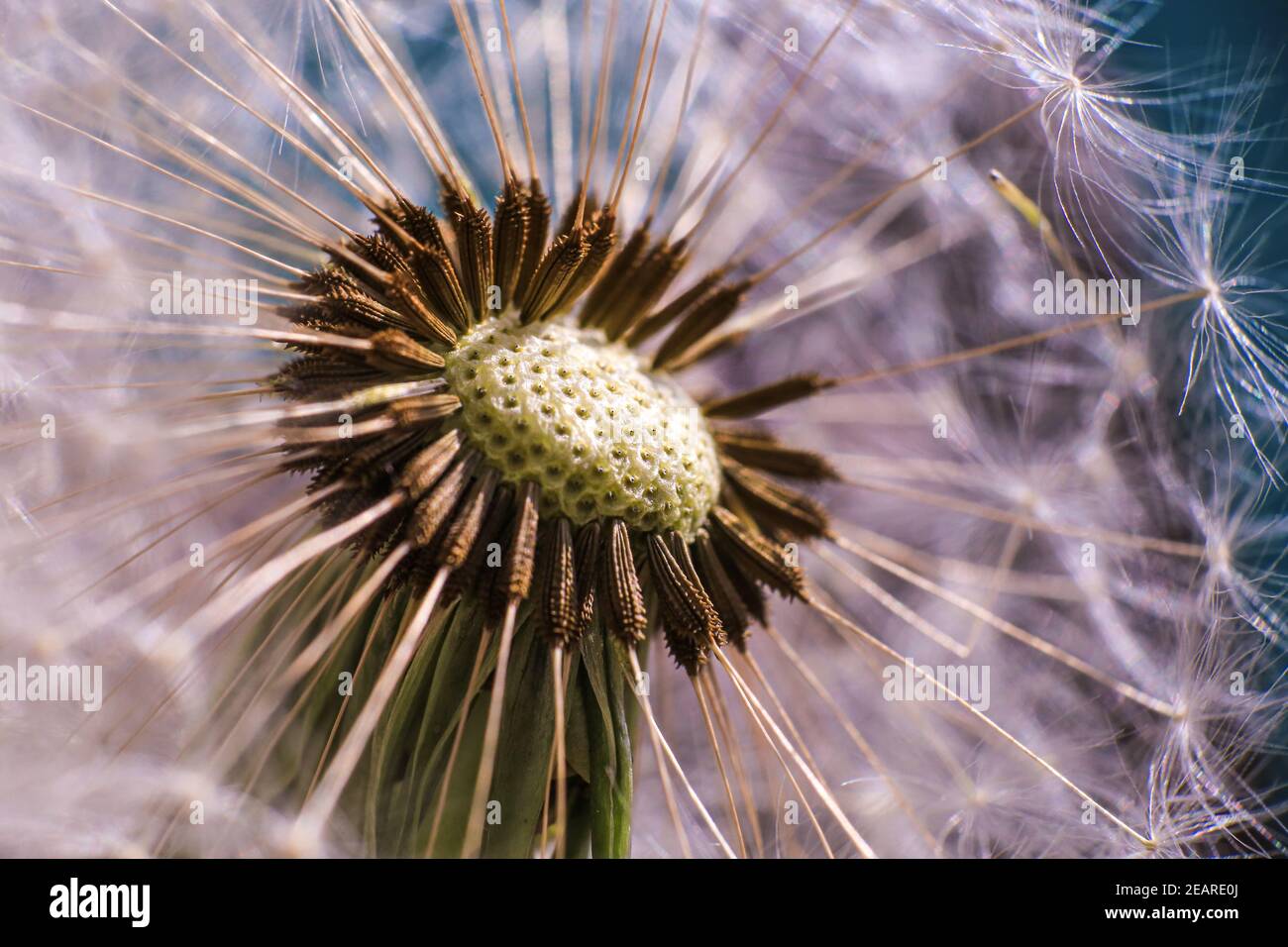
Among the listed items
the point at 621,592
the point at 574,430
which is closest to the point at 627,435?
the point at 574,430

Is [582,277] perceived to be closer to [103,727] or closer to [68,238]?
[68,238]

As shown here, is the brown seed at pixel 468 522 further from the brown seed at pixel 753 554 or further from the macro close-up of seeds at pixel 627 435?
the brown seed at pixel 753 554

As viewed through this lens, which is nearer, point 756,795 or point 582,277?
point 582,277

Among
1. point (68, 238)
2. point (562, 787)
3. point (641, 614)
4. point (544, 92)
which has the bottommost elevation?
point (562, 787)

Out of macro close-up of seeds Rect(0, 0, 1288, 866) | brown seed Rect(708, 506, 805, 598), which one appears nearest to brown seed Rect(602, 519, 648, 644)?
macro close-up of seeds Rect(0, 0, 1288, 866)

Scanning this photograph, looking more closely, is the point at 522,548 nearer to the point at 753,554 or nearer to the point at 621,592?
the point at 621,592

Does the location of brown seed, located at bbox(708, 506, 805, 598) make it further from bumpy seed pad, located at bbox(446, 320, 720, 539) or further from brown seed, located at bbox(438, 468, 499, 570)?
brown seed, located at bbox(438, 468, 499, 570)

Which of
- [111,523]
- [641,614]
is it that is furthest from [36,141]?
[641,614]

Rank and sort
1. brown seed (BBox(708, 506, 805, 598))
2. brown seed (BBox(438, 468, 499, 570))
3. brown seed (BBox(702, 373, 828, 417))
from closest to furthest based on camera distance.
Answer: brown seed (BBox(438, 468, 499, 570)), brown seed (BBox(708, 506, 805, 598)), brown seed (BBox(702, 373, 828, 417))

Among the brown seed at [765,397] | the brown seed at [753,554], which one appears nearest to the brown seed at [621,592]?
the brown seed at [753,554]
